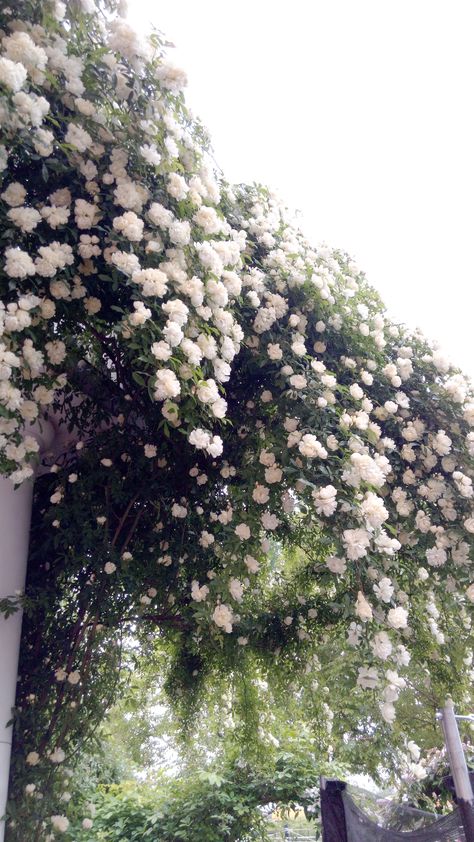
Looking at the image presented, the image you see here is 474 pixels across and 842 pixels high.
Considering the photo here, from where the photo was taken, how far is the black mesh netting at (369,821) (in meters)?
2.36

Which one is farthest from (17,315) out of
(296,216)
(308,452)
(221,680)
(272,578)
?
(221,680)

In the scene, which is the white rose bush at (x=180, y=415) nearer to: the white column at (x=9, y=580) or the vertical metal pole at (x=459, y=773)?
the white column at (x=9, y=580)

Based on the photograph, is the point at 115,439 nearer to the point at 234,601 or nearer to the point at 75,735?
the point at 234,601

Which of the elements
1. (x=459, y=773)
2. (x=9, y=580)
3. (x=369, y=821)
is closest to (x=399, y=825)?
(x=369, y=821)

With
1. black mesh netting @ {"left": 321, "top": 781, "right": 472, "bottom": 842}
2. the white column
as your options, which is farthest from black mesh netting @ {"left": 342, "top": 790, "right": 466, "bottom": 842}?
Answer: the white column

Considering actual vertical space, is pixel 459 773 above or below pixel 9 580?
below

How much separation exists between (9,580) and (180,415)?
4.06 ft

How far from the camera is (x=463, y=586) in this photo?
211 centimetres

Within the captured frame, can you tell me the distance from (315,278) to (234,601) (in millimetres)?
1251

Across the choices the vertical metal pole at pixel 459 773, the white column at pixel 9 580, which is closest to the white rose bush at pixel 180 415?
the white column at pixel 9 580

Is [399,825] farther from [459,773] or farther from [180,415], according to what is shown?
[180,415]

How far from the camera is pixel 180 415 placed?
5.44 ft

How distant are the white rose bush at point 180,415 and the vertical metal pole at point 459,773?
0.20m

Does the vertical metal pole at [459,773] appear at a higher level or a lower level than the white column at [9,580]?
lower
